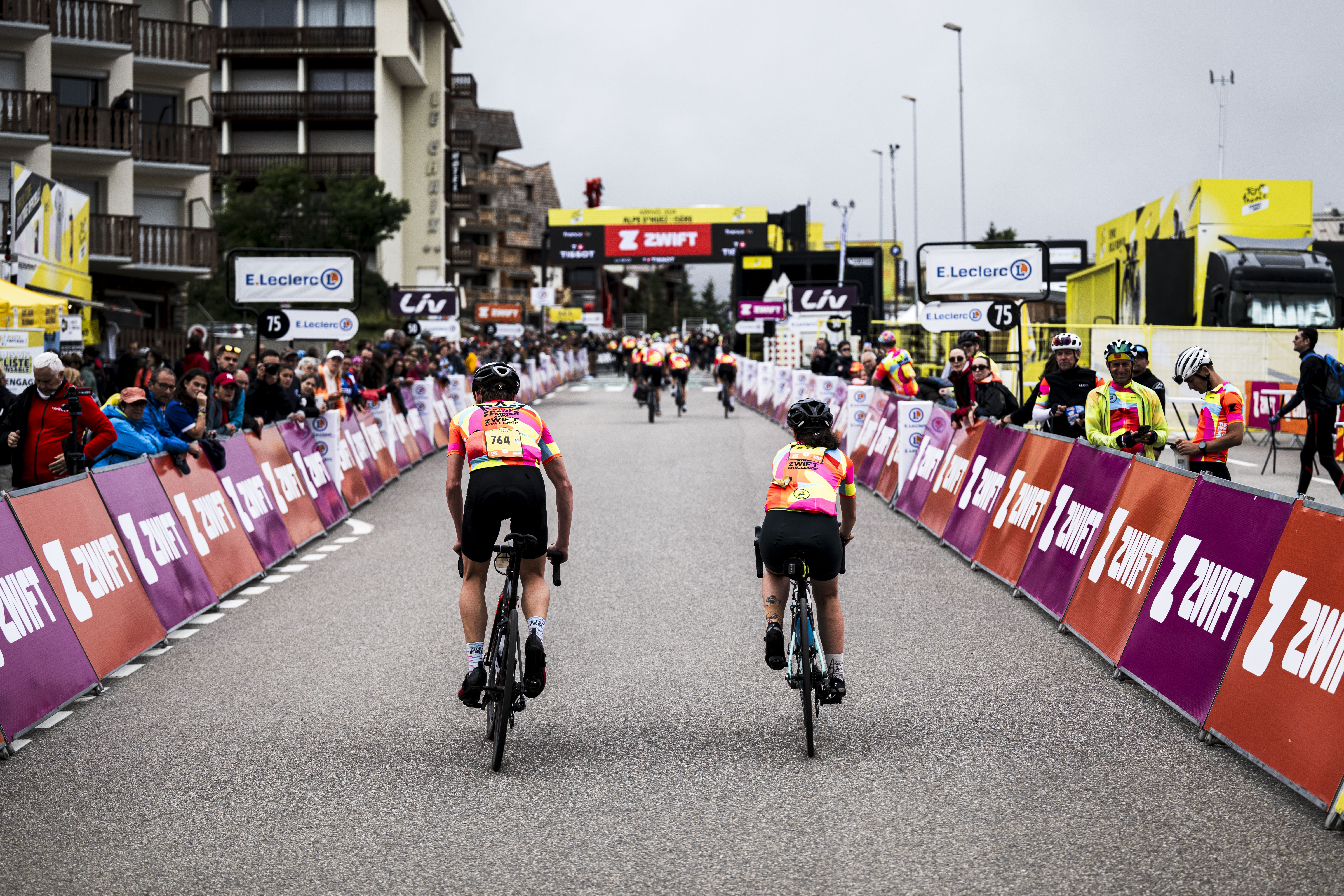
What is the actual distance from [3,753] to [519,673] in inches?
102

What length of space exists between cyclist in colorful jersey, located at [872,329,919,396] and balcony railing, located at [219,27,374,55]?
54489 mm

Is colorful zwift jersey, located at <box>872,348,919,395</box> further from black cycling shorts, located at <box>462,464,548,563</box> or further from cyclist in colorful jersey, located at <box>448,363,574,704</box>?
black cycling shorts, located at <box>462,464,548,563</box>

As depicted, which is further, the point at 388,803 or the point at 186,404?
the point at 186,404

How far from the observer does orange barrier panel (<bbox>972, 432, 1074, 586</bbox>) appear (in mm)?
10398

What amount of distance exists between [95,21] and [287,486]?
2916cm

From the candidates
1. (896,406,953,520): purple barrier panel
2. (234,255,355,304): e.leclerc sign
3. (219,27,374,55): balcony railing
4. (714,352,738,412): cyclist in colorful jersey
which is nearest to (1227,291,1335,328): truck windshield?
(896,406,953,520): purple barrier panel

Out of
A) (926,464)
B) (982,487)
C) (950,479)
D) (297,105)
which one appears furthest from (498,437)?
(297,105)

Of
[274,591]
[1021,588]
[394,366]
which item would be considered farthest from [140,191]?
[1021,588]

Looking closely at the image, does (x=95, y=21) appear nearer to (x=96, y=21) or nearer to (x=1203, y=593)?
(x=96, y=21)

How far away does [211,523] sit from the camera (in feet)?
35.9

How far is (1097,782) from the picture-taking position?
591 cm

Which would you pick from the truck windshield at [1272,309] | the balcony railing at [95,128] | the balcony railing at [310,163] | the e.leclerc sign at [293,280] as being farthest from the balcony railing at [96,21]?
the balcony railing at [310,163]

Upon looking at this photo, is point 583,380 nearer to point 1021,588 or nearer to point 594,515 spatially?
point 594,515

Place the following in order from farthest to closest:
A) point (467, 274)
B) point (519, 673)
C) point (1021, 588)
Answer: point (467, 274) → point (1021, 588) → point (519, 673)
